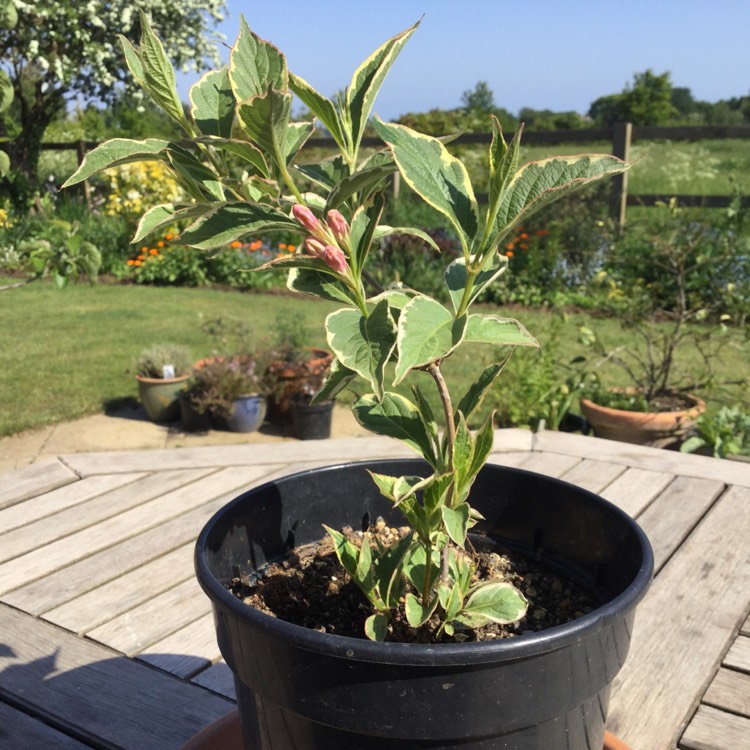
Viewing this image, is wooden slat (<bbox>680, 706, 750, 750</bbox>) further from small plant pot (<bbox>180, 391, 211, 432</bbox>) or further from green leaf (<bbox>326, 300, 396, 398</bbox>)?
small plant pot (<bbox>180, 391, 211, 432</bbox>)

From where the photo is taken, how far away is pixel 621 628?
76cm

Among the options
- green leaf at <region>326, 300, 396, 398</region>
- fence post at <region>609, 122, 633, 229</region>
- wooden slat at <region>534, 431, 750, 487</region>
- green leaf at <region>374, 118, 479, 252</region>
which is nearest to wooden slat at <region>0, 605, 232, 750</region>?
green leaf at <region>326, 300, 396, 398</region>

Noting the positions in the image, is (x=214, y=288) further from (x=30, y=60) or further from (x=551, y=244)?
(x=30, y=60)

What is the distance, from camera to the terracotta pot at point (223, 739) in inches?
41.9

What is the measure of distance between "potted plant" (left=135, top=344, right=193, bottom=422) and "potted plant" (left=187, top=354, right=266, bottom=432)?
120 millimetres

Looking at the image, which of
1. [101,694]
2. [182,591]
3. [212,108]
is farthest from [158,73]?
[182,591]

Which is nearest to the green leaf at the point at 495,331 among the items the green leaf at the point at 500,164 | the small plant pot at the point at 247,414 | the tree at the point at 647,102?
the green leaf at the point at 500,164

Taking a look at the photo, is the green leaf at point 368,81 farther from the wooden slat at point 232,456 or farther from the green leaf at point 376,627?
the wooden slat at point 232,456

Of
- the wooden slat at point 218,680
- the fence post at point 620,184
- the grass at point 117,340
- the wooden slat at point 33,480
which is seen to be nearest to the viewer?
the wooden slat at point 218,680

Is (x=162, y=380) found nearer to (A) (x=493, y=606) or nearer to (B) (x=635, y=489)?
(B) (x=635, y=489)

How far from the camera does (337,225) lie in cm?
73

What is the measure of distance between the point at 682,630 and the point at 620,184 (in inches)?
262

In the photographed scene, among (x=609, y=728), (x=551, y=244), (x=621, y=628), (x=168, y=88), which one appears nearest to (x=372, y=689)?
(x=621, y=628)

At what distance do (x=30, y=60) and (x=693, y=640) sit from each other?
10.7m
